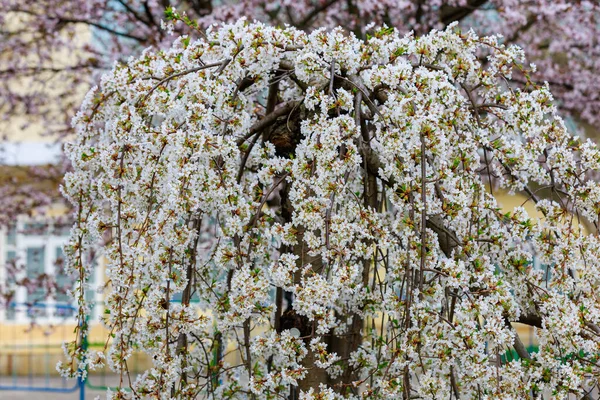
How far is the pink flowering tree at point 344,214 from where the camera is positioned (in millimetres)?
A: 1993

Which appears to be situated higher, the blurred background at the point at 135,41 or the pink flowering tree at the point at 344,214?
the blurred background at the point at 135,41

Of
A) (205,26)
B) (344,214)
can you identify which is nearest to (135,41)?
(205,26)

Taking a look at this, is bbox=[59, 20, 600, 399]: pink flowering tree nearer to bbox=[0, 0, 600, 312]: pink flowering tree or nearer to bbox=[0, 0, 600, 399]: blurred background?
bbox=[0, 0, 600, 399]: blurred background

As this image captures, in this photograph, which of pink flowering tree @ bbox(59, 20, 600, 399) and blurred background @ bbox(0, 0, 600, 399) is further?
blurred background @ bbox(0, 0, 600, 399)

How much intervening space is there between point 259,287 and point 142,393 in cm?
54

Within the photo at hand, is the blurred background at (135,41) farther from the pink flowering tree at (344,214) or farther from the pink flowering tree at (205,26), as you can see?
the pink flowering tree at (344,214)

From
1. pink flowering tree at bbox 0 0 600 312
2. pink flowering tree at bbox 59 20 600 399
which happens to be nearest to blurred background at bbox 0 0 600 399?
pink flowering tree at bbox 0 0 600 312

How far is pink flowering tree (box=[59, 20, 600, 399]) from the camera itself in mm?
1993

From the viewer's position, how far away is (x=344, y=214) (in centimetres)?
213

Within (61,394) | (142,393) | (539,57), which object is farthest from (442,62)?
(61,394)

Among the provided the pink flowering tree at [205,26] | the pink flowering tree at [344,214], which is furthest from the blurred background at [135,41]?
the pink flowering tree at [344,214]

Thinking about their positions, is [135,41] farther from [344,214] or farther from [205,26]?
[344,214]

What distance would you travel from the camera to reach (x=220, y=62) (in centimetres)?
229

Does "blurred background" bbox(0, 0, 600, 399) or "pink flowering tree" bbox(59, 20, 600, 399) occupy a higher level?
"blurred background" bbox(0, 0, 600, 399)
